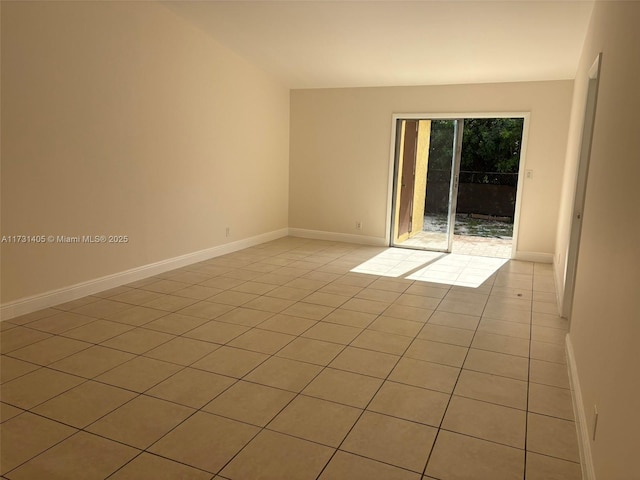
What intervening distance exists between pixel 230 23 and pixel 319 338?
3.45 m

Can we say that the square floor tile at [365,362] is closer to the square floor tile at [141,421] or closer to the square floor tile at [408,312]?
the square floor tile at [408,312]

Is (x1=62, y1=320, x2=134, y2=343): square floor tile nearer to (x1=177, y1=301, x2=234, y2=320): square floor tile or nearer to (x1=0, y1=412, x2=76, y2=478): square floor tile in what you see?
(x1=177, y1=301, x2=234, y2=320): square floor tile

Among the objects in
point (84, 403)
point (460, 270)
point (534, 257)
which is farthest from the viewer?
point (534, 257)

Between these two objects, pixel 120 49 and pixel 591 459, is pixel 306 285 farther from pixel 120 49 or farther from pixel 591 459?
pixel 591 459

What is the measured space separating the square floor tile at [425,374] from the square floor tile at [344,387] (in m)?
0.16

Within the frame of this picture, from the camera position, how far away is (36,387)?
93.3 inches

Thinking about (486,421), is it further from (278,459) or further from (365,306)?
(365,306)

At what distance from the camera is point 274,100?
6.61m

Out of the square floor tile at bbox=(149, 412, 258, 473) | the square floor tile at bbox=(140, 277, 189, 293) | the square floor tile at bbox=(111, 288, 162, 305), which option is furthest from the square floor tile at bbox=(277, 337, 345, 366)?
the square floor tile at bbox=(140, 277, 189, 293)

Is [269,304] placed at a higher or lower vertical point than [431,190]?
lower

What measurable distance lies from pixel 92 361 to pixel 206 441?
3.72 feet

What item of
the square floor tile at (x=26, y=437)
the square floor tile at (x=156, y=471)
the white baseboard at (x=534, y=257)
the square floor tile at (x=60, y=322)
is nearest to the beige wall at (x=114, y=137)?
the square floor tile at (x=60, y=322)

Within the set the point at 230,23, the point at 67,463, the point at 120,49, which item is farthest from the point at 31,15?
the point at 67,463

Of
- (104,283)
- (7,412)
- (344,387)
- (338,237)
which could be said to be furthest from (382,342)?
(338,237)
